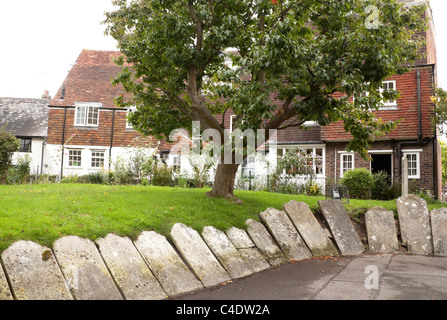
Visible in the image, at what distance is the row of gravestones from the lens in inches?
191

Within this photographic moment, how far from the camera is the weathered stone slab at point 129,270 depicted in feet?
17.3

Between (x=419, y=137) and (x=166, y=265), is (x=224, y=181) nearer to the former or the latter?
(x=166, y=265)

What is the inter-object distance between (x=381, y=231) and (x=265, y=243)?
3.24m

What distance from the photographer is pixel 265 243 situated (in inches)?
308

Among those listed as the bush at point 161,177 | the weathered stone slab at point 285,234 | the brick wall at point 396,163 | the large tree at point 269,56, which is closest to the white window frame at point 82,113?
the bush at point 161,177

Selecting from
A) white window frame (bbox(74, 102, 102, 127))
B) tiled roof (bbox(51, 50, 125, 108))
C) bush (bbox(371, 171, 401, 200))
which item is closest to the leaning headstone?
bush (bbox(371, 171, 401, 200))

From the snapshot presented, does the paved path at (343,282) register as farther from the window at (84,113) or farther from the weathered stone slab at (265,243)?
the window at (84,113)

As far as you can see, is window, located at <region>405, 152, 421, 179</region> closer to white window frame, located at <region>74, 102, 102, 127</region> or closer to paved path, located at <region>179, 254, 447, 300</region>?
paved path, located at <region>179, 254, 447, 300</region>

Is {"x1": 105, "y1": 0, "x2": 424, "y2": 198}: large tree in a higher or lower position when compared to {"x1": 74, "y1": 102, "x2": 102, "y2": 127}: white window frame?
lower

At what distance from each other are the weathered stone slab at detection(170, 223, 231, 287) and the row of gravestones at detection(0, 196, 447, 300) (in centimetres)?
2

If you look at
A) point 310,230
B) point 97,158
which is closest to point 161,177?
point 310,230

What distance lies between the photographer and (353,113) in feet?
34.0
